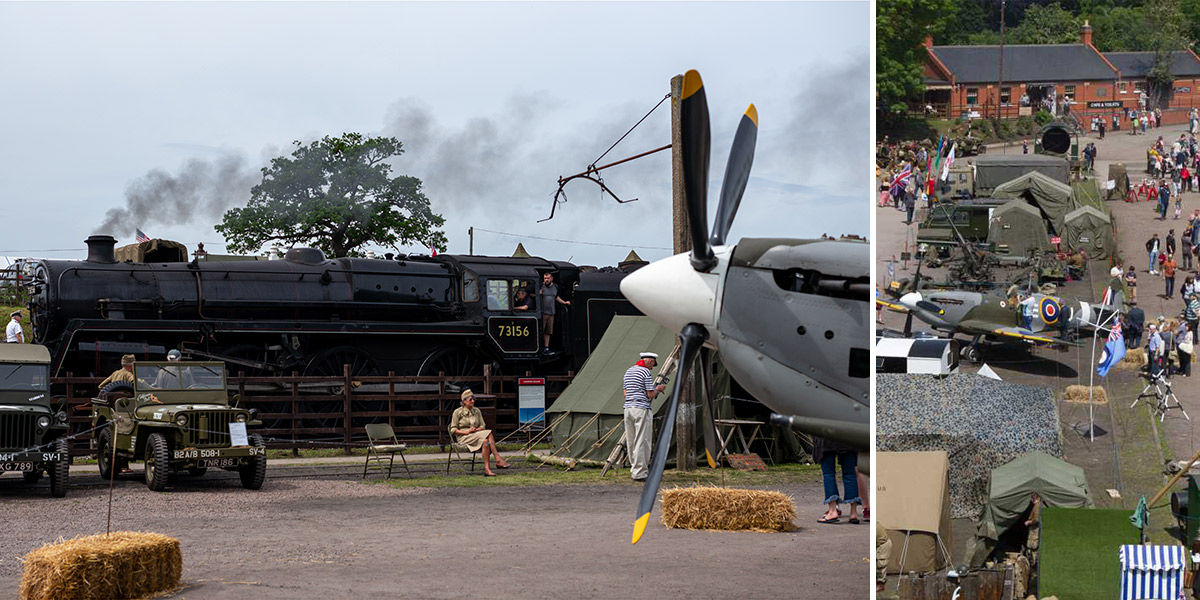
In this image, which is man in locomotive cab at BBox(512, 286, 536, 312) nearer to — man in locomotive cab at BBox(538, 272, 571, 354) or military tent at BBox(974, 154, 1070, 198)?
man in locomotive cab at BBox(538, 272, 571, 354)

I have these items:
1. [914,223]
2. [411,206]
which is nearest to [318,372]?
[914,223]

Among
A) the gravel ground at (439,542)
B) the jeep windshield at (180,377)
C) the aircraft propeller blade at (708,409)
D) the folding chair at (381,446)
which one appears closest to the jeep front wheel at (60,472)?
the gravel ground at (439,542)

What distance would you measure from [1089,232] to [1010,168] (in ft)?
1.58

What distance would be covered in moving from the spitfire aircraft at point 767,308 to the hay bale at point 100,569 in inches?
120

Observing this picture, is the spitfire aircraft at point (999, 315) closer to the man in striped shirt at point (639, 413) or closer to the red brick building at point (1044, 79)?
the red brick building at point (1044, 79)

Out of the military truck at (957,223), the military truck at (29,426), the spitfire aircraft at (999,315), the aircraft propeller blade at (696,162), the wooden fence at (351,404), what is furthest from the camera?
the wooden fence at (351,404)

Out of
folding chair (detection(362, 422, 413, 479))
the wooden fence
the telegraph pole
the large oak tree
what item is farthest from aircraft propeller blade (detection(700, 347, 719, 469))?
the large oak tree

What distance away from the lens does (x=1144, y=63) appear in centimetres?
577

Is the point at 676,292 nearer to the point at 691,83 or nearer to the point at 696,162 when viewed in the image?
the point at 696,162

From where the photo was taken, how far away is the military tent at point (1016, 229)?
559 centimetres

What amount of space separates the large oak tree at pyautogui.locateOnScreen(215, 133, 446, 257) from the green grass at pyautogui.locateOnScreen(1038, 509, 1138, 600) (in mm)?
34526

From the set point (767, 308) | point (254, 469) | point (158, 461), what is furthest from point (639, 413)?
point (767, 308)

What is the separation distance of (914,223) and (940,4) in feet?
3.22

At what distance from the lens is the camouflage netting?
5.71 metres
